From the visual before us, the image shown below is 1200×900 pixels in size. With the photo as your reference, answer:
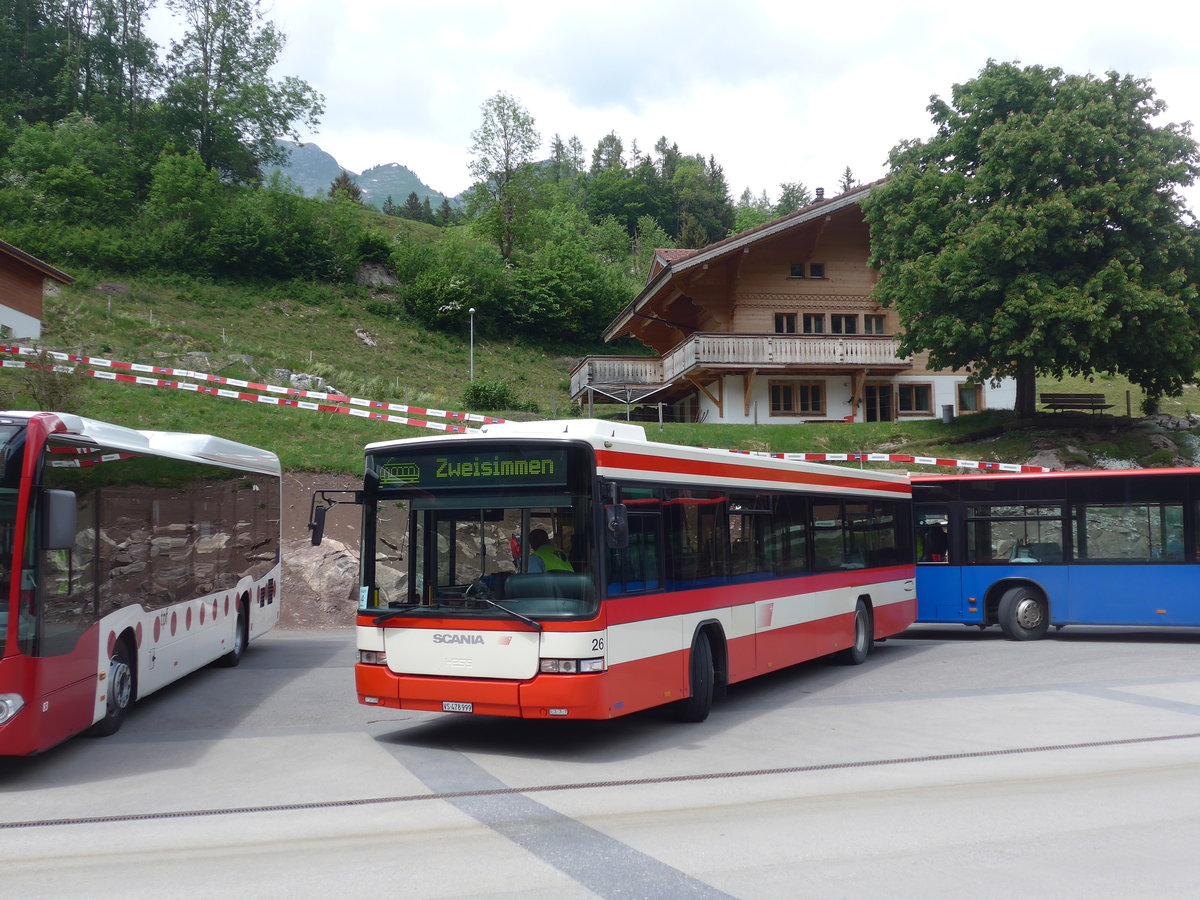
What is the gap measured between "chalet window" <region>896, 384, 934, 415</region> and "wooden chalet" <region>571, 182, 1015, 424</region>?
1.7 inches

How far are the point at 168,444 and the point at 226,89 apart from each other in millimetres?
71172

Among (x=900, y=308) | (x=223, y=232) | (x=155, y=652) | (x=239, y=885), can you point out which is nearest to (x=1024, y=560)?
(x=155, y=652)

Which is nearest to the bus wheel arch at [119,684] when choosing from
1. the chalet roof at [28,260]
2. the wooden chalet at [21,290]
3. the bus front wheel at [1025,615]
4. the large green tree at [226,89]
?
Answer: the bus front wheel at [1025,615]

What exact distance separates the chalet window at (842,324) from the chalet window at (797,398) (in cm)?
301

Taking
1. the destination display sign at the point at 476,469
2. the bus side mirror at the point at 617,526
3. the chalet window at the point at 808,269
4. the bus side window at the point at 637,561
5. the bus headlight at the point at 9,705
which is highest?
the chalet window at the point at 808,269

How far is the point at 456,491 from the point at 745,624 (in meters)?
3.94

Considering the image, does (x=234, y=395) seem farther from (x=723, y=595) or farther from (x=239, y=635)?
→ (x=723, y=595)

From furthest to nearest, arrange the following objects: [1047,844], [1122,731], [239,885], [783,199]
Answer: [783,199] < [1122,731] < [1047,844] < [239,885]

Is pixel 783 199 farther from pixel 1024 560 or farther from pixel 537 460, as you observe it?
pixel 537 460

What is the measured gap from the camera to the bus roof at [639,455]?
9.00 meters

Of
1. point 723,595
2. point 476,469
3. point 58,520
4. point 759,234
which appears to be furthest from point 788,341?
point 58,520

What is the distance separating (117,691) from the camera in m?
9.93

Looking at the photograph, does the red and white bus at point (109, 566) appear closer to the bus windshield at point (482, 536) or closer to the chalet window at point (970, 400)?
the bus windshield at point (482, 536)

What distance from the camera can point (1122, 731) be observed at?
980 cm
